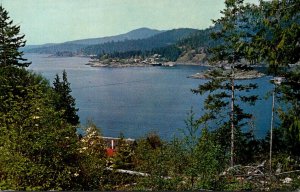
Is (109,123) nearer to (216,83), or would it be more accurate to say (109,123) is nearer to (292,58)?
(216,83)

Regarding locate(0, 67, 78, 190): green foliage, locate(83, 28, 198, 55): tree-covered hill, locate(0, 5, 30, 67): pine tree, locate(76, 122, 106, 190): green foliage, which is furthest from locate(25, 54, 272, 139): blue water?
locate(0, 67, 78, 190): green foliage

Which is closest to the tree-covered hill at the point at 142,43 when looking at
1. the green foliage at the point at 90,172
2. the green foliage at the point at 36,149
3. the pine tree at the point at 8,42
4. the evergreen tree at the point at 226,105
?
the pine tree at the point at 8,42

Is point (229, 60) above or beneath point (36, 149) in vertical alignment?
above

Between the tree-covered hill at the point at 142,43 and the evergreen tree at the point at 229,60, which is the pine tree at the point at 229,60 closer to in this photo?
the evergreen tree at the point at 229,60

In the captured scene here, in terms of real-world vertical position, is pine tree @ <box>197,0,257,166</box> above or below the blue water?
above

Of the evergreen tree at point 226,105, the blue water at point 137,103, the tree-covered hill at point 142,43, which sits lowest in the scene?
the blue water at point 137,103

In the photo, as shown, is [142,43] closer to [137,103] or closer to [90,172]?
[137,103]

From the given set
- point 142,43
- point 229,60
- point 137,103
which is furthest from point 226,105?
point 142,43

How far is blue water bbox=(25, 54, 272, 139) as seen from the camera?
1281 inches

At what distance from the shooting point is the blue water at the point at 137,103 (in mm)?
32525

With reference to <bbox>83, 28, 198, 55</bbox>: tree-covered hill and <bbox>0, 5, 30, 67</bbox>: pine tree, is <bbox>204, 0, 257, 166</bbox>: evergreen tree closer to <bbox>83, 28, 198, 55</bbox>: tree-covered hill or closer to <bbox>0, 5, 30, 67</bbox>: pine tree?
<bbox>0, 5, 30, 67</bbox>: pine tree

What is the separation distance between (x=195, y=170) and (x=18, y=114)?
95.8 inches

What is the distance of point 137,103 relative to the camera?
4188 cm

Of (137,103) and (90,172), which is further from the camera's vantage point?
(137,103)
